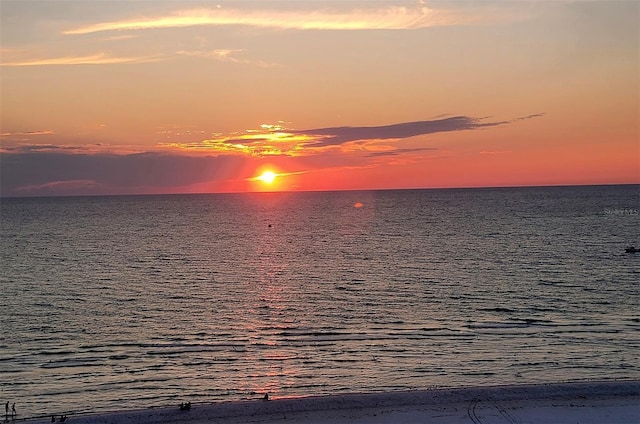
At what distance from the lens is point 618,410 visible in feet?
74.0

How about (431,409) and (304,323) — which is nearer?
(431,409)

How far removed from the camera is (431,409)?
22.9m

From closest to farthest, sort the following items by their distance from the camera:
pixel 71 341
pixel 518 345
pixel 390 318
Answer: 1. pixel 518 345
2. pixel 71 341
3. pixel 390 318

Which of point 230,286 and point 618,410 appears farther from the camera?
point 230,286

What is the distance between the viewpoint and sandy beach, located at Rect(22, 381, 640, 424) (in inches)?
864

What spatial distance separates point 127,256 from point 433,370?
6204 centimetres

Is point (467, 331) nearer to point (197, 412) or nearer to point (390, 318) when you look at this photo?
point (390, 318)

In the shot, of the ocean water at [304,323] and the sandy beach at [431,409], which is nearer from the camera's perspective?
the sandy beach at [431,409]

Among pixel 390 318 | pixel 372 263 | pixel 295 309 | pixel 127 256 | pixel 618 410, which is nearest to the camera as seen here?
pixel 618 410

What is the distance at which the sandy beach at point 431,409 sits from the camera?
21938mm

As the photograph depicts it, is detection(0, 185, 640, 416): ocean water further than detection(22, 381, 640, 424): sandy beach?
Yes

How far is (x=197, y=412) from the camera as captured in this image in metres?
23.1

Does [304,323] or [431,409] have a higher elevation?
[304,323]

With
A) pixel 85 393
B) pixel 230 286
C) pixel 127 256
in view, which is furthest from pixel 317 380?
pixel 127 256
